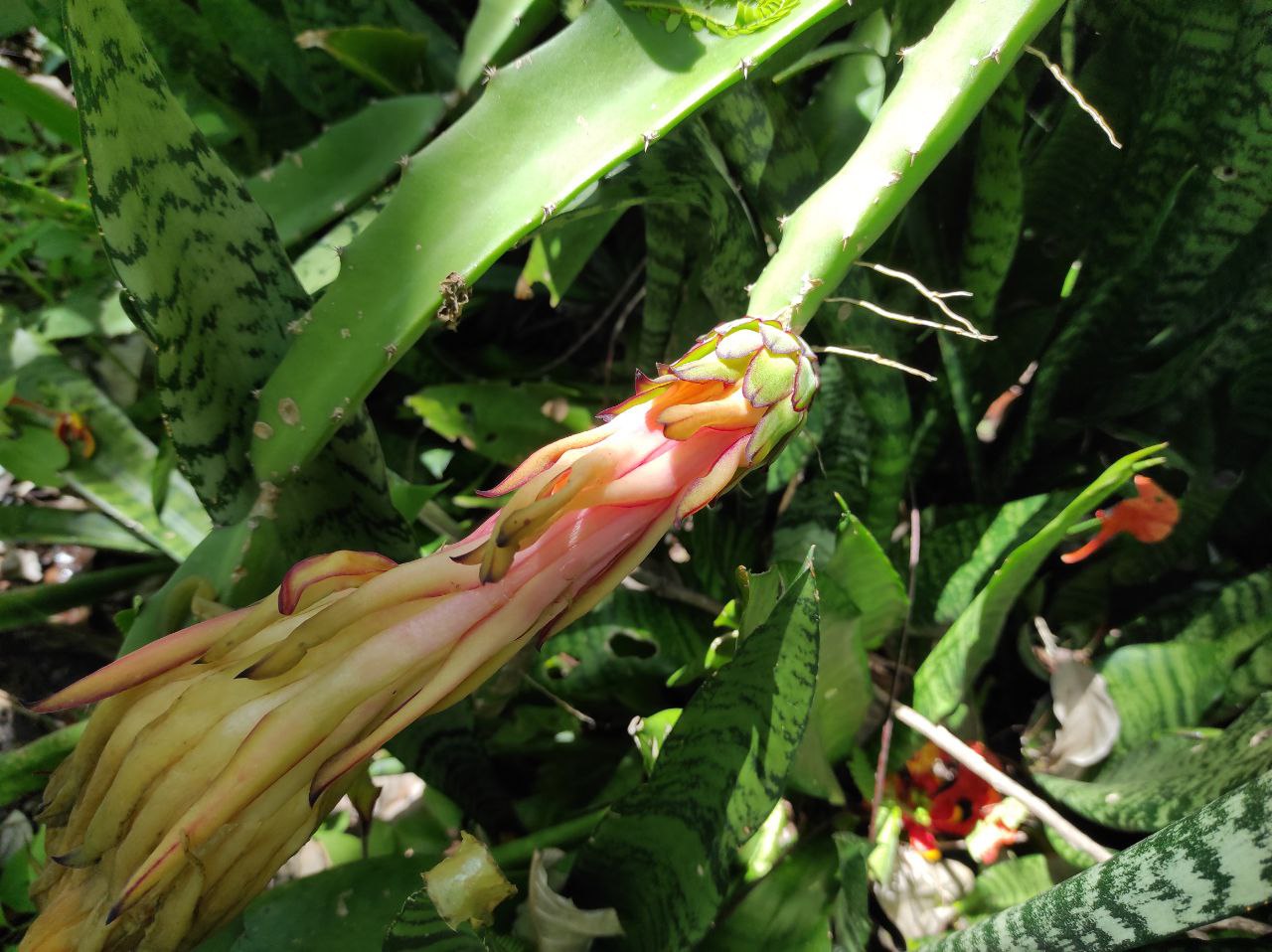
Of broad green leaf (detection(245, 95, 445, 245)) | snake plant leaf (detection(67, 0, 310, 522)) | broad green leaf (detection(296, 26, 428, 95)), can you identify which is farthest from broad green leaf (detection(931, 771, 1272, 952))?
broad green leaf (detection(296, 26, 428, 95))

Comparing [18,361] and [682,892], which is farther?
[18,361]

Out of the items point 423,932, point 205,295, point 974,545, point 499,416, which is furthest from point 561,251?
point 423,932

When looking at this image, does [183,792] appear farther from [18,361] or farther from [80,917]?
[18,361]

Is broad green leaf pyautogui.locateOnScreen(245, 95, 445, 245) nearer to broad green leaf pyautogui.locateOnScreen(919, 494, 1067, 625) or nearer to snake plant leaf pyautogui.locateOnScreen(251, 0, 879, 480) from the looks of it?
snake plant leaf pyautogui.locateOnScreen(251, 0, 879, 480)

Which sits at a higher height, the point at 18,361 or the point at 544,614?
the point at 18,361

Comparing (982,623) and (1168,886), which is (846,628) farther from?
(1168,886)

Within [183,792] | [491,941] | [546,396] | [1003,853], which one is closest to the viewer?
[183,792]

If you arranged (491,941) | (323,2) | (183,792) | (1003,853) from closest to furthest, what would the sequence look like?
(183,792), (491,941), (1003,853), (323,2)

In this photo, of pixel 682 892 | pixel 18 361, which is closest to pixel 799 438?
pixel 682 892
